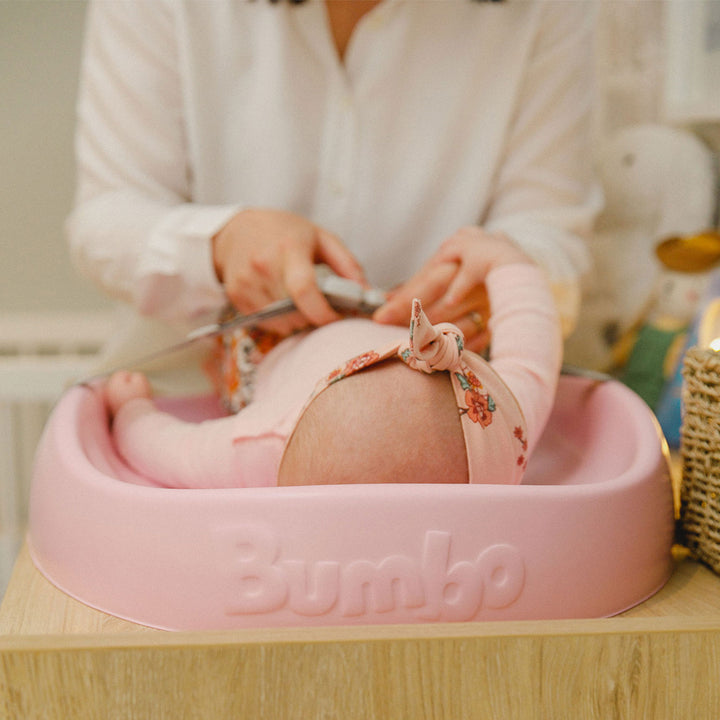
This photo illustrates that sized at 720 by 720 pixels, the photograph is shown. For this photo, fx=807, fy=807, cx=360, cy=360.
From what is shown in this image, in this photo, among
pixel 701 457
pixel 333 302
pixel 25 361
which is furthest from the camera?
pixel 25 361

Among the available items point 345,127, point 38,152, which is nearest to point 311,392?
point 345,127

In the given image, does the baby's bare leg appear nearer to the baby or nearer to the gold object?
the baby

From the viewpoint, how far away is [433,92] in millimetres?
917

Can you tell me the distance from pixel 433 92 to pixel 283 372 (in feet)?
1.34

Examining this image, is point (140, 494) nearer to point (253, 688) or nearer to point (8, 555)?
point (253, 688)

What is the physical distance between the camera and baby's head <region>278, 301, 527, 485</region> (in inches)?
20.2

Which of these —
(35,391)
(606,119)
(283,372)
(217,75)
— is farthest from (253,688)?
(606,119)

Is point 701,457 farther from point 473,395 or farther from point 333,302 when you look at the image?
point 333,302

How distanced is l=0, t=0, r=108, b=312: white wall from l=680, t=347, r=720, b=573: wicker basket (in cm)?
92

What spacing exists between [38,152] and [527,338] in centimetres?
90

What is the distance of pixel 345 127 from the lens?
0.90 metres

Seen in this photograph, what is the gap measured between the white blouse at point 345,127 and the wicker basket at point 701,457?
27cm

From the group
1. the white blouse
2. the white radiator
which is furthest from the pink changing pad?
the white radiator

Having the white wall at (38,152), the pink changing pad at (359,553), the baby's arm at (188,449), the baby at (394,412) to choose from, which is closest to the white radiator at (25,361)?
the white wall at (38,152)
